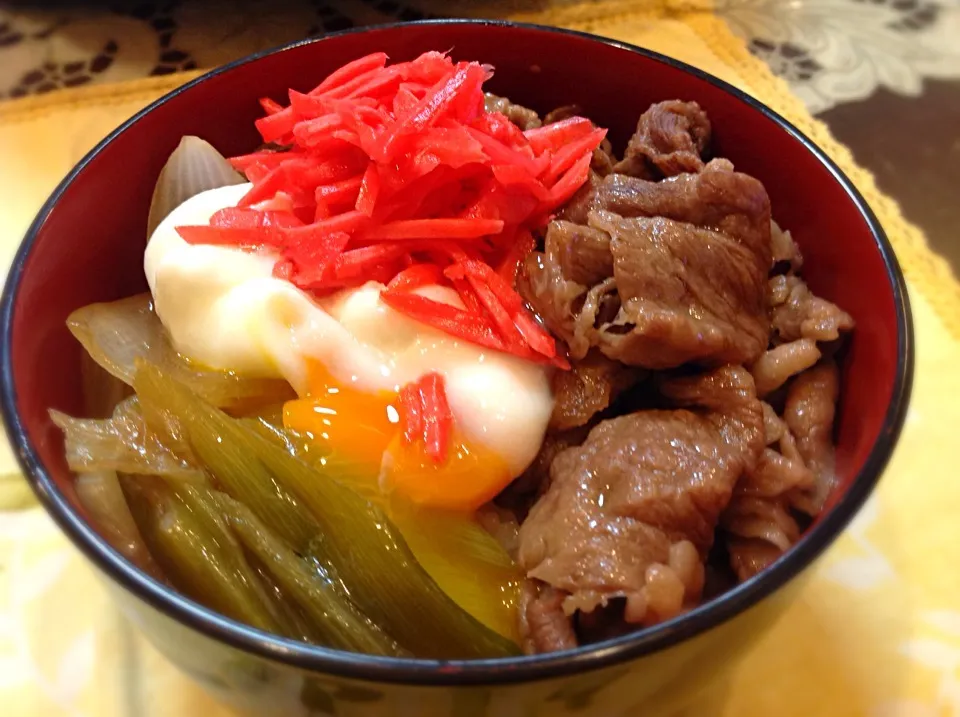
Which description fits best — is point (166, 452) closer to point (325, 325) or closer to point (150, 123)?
point (325, 325)

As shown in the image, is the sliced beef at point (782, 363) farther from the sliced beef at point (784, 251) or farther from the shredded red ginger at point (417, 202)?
the shredded red ginger at point (417, 202)

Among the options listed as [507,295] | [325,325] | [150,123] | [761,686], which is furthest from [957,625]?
[150,123]

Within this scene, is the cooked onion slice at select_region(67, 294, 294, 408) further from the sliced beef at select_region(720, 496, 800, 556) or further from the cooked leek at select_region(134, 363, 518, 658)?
the sliced beef at select_region(720, 496, 800, 556)

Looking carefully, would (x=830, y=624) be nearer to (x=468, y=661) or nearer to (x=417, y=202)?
(x=468, y=661)

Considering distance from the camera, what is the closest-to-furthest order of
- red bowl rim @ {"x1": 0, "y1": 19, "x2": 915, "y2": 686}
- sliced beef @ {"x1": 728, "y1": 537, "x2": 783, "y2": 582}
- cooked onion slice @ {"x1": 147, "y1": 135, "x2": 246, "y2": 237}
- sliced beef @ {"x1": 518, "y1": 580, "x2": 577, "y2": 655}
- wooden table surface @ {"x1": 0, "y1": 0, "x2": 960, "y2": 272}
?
red bowl rim @ {"x1": 0, "y1": 19, "x2": 915, "y2": 686}, sliced beef @ {"x1": 518, "y1": 580, "x2": 577, "y2": 655}, sliced beef @ {"x1": 728, "y1": 537, "x2": 783, "y2": 582}, cooked onion slice @ {"x1": 147, "y1": 135, "x2": 246, "y2": 237}, wooden table surface @ {"x1": 0, "y1": 0, "x2": 960, "y2": 272}

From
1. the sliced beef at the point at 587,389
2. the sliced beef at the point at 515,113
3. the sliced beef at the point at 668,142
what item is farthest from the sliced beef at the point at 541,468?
the sliced beef at the point at 515,113

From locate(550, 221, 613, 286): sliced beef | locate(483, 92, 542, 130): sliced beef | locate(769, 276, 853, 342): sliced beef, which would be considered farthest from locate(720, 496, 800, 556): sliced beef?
locate(483, 92, 542, 130): sliced beef

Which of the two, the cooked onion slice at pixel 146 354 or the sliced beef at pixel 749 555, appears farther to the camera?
the cooked onion slice at pixel 146 354
